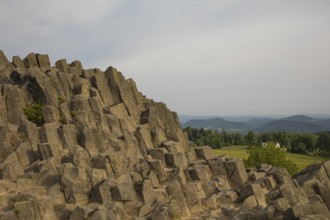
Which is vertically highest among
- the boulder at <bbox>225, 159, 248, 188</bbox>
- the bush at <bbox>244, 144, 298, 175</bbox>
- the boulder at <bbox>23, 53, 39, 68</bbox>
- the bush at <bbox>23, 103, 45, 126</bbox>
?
the boulder at <bbox>23, 53, 39, 68</bbox>

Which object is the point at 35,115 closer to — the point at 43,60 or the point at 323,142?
the point at 43,60

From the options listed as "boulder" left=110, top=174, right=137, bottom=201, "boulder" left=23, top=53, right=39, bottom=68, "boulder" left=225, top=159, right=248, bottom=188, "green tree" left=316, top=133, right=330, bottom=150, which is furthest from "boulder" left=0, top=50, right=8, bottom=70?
"green tree" left=316, top=133, right=330, bottom=150

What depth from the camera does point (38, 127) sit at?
46.9m

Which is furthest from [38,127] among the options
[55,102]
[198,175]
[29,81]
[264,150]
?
[264,150]

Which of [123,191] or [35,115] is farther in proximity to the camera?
[35,115]

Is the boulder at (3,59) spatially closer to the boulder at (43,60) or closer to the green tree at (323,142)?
the boulder at (43,60)

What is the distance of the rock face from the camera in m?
34.4

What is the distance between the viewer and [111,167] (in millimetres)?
41750

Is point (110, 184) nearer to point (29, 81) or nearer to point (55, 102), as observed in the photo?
point (55, 102)

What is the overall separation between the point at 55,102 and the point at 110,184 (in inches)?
836

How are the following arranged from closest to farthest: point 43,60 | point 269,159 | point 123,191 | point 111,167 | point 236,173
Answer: point 123,191
point 111,167
point 236,173
point 43,60
point 269,159

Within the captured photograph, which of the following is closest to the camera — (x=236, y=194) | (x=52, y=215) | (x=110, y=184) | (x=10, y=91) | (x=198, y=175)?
(x=52, y=215)

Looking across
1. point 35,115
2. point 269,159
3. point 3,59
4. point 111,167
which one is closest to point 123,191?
point 111,167

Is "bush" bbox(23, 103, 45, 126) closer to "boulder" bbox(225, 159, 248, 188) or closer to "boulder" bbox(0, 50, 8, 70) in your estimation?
"boulder" bbox(0, 50, 8, 70)
